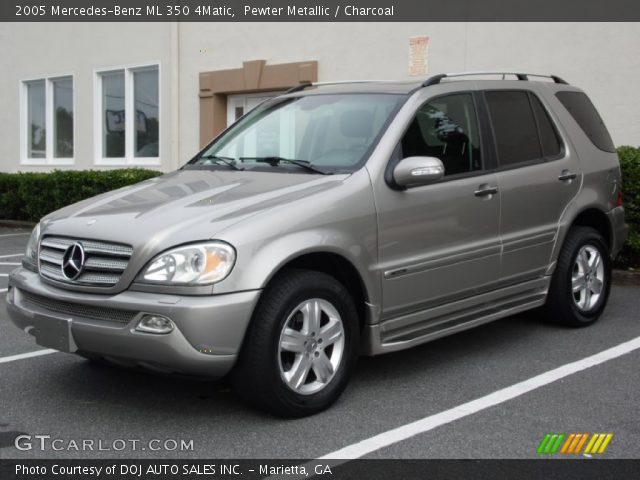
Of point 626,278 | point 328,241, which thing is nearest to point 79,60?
point 626,278

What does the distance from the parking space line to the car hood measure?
3.86 feet

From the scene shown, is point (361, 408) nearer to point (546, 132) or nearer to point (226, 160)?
point (226, 160)

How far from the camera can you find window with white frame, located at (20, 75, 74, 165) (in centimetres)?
1659

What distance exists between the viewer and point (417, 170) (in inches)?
182

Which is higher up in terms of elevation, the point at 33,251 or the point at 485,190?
the point at 485,190

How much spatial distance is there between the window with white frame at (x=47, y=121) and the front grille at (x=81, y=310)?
490 inches

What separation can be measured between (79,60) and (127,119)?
1.89 meters

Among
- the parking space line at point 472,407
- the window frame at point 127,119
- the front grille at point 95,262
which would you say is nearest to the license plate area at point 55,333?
the front grille at point 95,262

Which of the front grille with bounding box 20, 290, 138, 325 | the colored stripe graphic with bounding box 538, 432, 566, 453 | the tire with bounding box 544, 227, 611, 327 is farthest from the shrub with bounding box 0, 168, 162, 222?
the colored stripe graphic with bounding box 538, 432, 566, 453

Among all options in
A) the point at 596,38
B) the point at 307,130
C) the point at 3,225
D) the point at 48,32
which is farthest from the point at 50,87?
the point at 307,130

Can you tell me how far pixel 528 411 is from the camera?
439 centimetres

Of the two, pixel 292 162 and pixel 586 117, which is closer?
pixel 292 162

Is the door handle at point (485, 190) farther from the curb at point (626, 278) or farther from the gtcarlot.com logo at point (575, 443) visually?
the curb at point (626, 278)

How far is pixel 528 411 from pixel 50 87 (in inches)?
576
